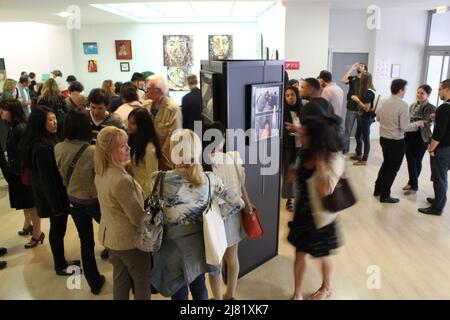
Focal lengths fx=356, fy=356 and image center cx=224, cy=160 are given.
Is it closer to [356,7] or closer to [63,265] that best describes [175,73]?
[356,7]

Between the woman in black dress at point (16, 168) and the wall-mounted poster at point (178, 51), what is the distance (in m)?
7.33

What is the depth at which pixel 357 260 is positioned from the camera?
11.2 ft

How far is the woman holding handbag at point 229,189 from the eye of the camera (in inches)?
91.6

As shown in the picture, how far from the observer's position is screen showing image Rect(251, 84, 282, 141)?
2.75 metres

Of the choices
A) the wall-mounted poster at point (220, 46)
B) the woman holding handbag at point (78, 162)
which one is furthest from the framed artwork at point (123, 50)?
the woman holding handbag at point (78, 162)

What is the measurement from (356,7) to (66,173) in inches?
279

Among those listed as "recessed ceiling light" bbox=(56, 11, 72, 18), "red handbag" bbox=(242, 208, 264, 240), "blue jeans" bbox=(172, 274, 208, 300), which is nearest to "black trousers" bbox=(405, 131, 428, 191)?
"red handbag" bbox=(242, 208, 264, 240)

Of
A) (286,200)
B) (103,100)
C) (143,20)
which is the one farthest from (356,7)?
(103,100)

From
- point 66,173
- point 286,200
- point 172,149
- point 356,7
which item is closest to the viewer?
point 172,149

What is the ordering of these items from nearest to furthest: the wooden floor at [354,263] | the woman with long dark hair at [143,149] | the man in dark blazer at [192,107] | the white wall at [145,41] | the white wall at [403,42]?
the woman with long dark hair at [143,149] → the wooden floor at [354,263] → the man in dark blazer at [192,107] → the white wall at [403,42] → the white wall at [145,41]

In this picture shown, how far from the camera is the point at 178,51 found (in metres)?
10.5

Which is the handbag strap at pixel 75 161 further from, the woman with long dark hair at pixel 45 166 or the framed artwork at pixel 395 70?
the framed artwork at pixel 395 70

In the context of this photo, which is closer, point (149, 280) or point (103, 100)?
point (149, 280)

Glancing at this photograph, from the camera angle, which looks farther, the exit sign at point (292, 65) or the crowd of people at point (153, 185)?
the exit sign at point (292, 65)
